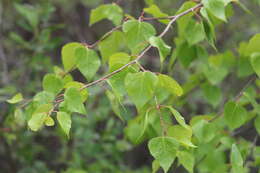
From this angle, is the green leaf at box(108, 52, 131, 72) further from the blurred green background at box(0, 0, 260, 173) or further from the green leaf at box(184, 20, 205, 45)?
the blurred green background at box(0, 0, 260, 173)

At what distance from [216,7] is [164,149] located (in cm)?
33

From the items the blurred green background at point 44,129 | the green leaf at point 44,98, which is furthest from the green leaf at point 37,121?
the blurred green background at point 44,129

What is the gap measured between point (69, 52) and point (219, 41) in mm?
1941

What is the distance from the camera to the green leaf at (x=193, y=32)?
1057mm

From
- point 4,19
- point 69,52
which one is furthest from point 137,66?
point 4,19

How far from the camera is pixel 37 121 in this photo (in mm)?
788

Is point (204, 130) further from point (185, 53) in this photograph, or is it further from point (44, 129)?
point (44, 129)

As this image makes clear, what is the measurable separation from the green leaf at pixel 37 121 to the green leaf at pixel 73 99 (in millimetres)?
54

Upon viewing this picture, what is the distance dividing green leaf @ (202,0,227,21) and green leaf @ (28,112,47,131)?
0.41m

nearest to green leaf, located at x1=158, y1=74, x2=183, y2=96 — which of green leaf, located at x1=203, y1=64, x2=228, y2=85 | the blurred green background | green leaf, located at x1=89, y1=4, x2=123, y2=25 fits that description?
green leaf, located at x1=89, y1=4, x2=123, y2=25

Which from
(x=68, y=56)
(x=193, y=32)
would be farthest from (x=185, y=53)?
(x=68, y=56)

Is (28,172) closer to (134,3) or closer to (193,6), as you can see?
(134,3)

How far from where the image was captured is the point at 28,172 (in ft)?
5.88

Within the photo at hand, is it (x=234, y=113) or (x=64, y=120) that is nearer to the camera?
(x=64, y=120)
